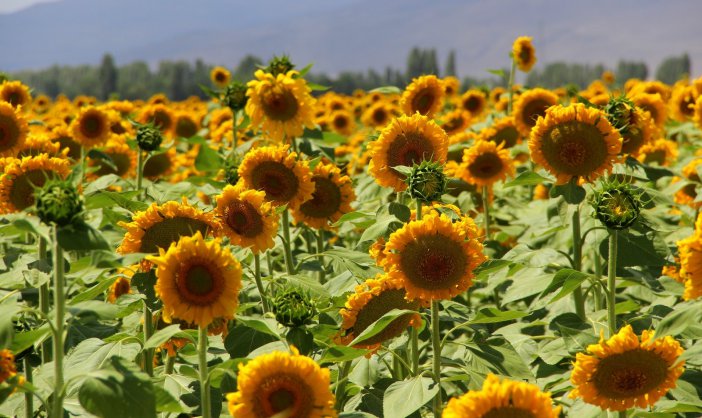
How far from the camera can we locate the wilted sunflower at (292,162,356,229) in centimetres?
450

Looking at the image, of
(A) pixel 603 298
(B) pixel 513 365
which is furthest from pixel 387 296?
(A) pixel 603 298

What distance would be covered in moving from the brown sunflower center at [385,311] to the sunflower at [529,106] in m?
3.35

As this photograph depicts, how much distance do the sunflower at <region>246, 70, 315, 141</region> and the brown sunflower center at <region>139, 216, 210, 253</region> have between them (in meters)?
1.62

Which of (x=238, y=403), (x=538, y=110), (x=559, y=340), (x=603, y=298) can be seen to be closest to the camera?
(x=238, y=403)

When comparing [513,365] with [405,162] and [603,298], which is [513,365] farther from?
[603,298]

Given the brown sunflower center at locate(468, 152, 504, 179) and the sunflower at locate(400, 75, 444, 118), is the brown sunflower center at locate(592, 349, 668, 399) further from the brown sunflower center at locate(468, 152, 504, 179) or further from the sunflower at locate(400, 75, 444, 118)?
the sunflower at locate(400, 75, 444, 118)

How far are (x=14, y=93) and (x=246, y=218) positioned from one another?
11.4 ft

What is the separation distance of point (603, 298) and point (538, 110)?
6.58 feet

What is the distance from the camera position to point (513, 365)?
305cm

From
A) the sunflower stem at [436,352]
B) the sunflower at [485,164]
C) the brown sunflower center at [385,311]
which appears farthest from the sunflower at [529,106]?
the sunflower stem at [436,352]

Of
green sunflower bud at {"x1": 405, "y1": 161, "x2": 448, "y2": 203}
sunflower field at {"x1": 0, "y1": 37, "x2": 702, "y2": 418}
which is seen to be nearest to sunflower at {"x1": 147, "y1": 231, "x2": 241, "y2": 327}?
sunflower field at {"x1": 0, "y1": 37, "x2": 702, "y2": 418}

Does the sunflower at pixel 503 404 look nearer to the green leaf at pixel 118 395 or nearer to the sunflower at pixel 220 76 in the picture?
the green leaf at pixel 118 395

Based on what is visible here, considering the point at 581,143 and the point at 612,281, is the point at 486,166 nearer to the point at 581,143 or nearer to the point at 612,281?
the point at 581,143

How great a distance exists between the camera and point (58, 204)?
2123 mm
